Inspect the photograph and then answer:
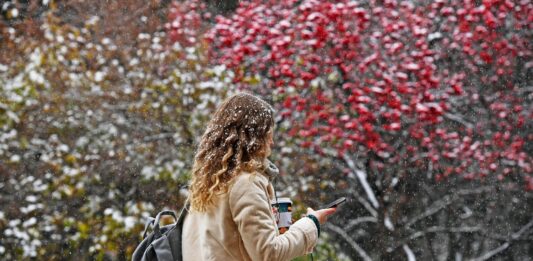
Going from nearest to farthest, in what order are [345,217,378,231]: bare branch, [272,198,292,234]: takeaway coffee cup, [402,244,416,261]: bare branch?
[272,198,292,234]: takeaway coffee cup → [402,244,416,261]: bare branch → [345,217,378,231]: bare branch

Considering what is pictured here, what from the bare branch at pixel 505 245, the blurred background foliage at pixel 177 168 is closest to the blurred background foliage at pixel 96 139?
the blurred background foliage at pixel 177 168

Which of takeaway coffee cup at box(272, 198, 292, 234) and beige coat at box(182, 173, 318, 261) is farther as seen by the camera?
takeaway coffee cup at box(272, 198, 292, 234)

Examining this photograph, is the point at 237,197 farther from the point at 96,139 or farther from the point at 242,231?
the point at 96,139

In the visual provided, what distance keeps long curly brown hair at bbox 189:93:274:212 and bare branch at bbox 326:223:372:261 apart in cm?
364

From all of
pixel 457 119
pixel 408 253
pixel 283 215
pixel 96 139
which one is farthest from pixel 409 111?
pixel 283 215

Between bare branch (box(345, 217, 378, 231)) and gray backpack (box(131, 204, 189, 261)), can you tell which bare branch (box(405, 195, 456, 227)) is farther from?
gray backpack (box(131, 204, 189, 261))

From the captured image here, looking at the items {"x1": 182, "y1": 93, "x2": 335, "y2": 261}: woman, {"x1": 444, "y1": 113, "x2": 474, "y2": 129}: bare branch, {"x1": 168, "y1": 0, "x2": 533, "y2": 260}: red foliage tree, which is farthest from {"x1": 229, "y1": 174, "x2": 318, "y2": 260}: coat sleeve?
{"x1": 444, "y1": 113, "x2": 474, "y2": 129}: bare branch

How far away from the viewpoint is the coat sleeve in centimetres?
188

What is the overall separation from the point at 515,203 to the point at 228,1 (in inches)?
101

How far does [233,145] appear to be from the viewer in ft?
6.58

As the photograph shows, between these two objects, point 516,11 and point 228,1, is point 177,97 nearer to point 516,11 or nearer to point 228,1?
point 228,1

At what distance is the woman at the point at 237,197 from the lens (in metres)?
1.89

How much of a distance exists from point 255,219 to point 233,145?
0.73ft

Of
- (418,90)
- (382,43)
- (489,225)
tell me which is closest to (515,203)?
(489,225)
